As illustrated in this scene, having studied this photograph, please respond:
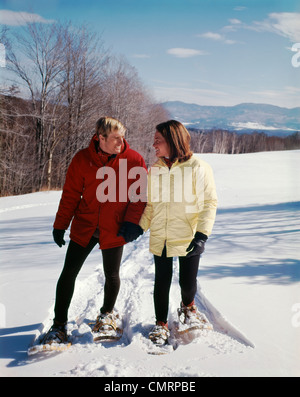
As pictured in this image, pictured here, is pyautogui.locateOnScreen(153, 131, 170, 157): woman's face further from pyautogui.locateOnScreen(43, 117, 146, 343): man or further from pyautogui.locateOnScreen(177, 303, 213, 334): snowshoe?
pyautogui.locateOnScreen(177, 303, 213, 334): snowshoe

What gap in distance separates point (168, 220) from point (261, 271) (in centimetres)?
180

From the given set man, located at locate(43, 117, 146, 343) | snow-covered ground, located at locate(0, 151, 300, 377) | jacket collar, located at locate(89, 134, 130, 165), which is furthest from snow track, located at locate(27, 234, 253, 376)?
jacket collar, located at locate(89, 134, 130, 165)

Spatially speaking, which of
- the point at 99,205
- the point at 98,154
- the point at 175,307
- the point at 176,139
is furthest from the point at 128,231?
the point at 175,307

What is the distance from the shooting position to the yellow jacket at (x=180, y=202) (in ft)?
7.55

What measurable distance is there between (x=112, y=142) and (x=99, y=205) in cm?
45

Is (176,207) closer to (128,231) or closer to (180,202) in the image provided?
(180,202)

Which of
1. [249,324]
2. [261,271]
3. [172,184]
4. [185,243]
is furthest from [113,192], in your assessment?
[261,271]

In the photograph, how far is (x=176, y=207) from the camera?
233cm

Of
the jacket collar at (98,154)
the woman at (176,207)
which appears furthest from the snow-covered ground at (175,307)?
the jacket collar at (98,154)

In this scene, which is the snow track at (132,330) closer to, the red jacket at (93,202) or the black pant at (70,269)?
the black pant at (70,269)

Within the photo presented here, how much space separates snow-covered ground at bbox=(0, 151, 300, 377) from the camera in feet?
6.71

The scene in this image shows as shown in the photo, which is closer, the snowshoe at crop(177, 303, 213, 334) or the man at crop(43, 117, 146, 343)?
Answer: the man at crop(43, 117, 146, 343)

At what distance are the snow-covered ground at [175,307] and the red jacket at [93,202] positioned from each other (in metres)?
0.74

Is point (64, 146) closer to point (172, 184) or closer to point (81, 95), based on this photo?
point (81, 95)
